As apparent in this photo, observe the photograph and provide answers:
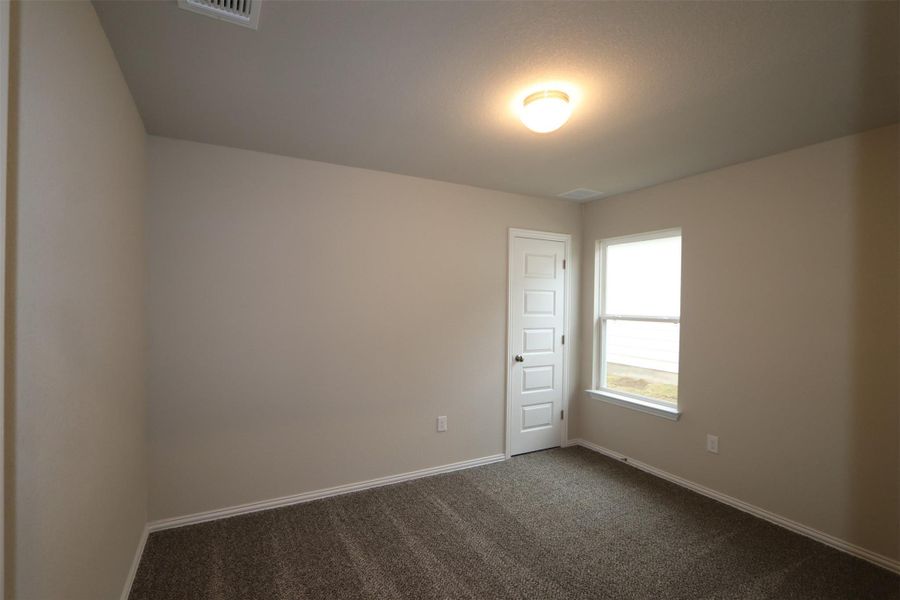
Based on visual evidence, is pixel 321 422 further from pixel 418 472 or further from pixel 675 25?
pixel 675 25

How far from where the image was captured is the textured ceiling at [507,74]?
148 cm

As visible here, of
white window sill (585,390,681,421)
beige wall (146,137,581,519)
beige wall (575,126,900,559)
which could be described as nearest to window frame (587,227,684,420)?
white window sill (585,390,681,421)

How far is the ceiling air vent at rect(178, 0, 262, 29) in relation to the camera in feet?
4.69

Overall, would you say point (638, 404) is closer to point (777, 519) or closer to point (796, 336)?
point (777, 519)

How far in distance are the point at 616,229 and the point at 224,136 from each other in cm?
332

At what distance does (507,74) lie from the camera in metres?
1.84

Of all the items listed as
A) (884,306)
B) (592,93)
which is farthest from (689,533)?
(592,93)

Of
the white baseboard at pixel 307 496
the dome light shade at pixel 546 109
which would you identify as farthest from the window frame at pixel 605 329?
the dome light shade at pixel 546 109

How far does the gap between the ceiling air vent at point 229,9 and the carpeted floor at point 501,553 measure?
2557 millimetres

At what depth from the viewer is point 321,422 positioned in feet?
9.89

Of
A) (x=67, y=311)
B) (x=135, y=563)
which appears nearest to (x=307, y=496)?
(x=135, y=563)

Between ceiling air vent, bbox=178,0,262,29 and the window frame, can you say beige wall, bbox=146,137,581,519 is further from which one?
ceiling air vent, bbox=178,0,262,29

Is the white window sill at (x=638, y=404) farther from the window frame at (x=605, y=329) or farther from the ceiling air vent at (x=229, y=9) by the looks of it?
the ceiling air vent at (x=229, y=9)

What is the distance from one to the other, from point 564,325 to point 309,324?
2507 millimetres
